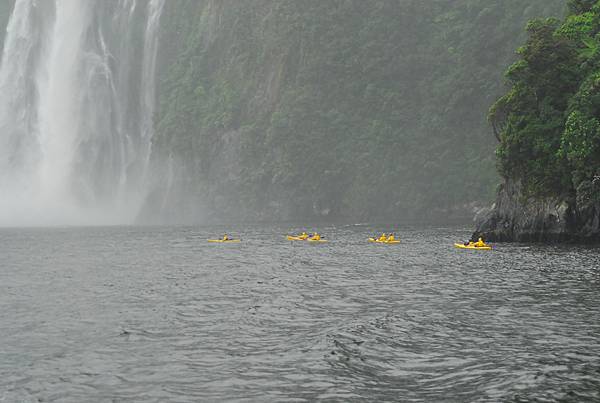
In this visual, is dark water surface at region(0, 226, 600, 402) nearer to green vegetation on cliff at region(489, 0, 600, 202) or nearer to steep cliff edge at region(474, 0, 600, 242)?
steep cliff edge at region(474, 0, 600, 242)

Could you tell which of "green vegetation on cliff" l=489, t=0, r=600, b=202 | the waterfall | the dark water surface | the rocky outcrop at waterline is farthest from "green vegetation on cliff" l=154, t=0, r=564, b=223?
the dark water surface

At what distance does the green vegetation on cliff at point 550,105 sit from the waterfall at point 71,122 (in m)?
84.8

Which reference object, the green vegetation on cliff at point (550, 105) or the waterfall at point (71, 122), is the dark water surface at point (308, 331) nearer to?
the green vegetation on cliff at point (550, 105)

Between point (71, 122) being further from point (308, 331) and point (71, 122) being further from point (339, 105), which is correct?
point (308, 331)

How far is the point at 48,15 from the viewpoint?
132250mm

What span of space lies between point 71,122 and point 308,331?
115398 mm

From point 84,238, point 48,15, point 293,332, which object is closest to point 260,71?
point 48,15

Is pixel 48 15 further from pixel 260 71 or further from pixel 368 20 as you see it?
pixel 368 20

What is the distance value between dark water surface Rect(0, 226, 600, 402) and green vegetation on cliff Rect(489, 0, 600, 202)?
398 inches

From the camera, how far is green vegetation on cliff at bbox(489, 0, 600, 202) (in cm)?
4688

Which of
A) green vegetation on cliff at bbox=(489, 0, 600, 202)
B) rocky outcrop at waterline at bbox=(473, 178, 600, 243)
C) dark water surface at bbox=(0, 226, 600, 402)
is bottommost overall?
dark water surface at bbox=(0, 226, 600, 402)

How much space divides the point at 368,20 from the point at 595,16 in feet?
213

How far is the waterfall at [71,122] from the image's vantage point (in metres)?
125

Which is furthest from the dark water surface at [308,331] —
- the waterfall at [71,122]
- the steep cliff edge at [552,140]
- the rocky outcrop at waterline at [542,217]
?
the waterfall at [71,122]
